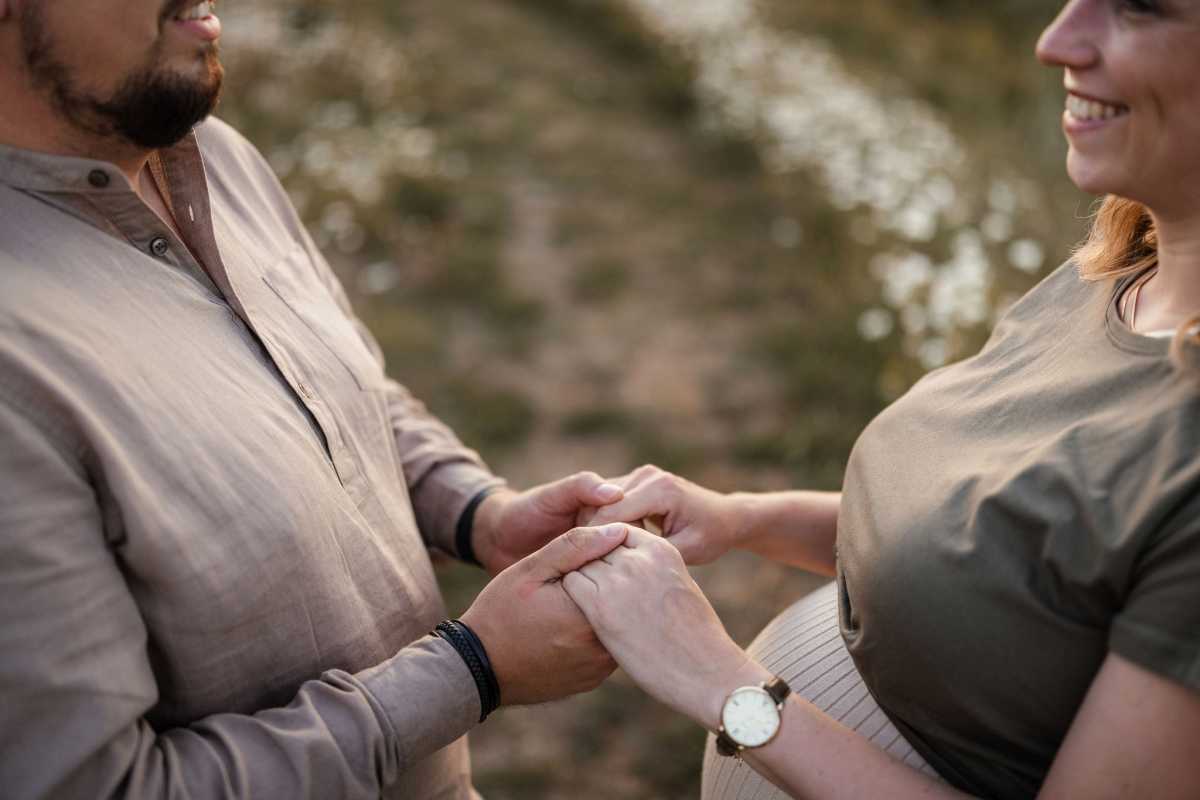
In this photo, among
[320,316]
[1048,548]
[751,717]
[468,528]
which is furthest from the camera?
[468,528]

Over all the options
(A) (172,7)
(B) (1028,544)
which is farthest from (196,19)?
(B) (1028,544)

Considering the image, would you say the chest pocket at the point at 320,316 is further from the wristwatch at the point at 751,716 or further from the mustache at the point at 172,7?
the wristwatch at the point at 751,716

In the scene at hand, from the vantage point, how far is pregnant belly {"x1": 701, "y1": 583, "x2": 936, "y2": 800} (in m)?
1.78

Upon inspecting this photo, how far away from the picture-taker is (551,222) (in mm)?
6586

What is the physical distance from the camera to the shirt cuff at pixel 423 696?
1642 mm

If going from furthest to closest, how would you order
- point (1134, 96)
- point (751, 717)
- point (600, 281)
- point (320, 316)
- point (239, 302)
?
1. point (600, 281)
2. point (320, 316)
3. point (239, 302)
4. point (751, 717)
5. point (1134, 96)

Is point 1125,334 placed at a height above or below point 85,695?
above

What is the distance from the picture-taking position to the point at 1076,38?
162cm

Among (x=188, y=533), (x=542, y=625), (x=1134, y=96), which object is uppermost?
(x=1134, y=96)

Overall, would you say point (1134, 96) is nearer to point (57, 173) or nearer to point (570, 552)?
point (570, 552)

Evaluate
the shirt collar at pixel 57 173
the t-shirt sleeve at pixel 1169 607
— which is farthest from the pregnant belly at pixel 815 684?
the shirt collar at pixel 57 173

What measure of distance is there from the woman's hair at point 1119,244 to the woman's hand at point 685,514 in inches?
31.2

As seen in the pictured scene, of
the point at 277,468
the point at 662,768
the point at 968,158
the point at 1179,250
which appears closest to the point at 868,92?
the point at 968,158

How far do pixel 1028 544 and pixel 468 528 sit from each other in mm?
1167
